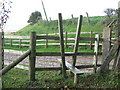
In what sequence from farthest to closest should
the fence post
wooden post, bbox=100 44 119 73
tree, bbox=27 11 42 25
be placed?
tree, bbox=27 11 42 25 → the fence post → wooden post, bbox=100 44 119 73

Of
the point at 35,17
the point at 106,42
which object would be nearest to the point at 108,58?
the point at 106,42

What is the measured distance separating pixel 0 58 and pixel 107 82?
3.15 m

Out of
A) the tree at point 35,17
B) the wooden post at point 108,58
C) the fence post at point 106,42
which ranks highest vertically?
the tree at point 35,17

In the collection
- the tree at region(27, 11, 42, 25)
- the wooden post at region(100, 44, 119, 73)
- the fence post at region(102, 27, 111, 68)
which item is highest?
the tree at region(27, 11, 42, 25)

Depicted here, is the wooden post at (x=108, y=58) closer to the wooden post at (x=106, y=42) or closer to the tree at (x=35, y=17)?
the wooden post at (x=106, y=42)

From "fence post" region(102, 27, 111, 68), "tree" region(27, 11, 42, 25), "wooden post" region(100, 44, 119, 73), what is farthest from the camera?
"tree" region(27, 11, 42, 25)

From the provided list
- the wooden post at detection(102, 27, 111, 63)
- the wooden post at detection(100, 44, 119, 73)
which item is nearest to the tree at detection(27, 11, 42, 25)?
the wooden post at detection(102, 27, 111, 63)

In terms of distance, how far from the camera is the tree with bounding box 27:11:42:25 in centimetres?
2535

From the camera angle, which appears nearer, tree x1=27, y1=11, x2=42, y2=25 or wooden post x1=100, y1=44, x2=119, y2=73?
wooden post x1=100, y1=44, x2=119, y2=73

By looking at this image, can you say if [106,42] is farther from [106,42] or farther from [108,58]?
[108,58]

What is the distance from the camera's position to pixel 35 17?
86.7ft

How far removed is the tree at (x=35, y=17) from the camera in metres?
25.3

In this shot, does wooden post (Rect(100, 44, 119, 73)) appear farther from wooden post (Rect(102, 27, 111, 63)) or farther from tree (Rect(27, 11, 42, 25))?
tree (Rect(27, 11, 42, 25))

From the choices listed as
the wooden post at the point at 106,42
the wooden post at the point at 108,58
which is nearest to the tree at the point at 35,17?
the wooden post at the point at 106,42
